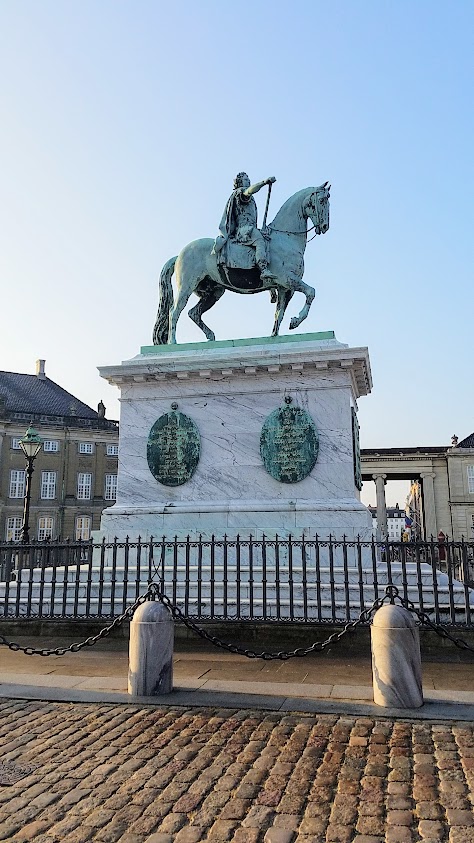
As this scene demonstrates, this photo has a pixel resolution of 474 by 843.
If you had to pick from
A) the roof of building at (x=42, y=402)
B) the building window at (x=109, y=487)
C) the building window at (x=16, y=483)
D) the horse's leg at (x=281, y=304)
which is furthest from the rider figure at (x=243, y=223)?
the building window at (x=109, y=487)

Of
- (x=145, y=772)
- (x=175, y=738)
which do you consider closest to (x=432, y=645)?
(x=175, y=738)

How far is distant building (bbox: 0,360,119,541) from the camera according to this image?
212 ft

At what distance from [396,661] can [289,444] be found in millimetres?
6700

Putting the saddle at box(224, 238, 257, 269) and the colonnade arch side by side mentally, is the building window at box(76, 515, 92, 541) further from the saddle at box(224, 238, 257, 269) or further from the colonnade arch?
the saddle at box(224, 238, 257, 269)

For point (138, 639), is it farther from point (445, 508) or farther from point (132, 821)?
point (445, 508)

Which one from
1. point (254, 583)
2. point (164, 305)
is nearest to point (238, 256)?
point (164, 305)

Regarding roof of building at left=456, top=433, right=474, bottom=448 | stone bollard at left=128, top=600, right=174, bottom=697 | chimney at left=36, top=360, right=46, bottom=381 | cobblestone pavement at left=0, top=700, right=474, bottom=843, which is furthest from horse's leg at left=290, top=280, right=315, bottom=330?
chimney at left=36, top=360, right=46, bottom=381

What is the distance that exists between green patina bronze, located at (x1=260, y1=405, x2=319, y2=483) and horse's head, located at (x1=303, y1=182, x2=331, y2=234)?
4.56 meters

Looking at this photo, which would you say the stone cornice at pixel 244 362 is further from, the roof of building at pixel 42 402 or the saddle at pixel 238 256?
the roof of building at pixel 42 402

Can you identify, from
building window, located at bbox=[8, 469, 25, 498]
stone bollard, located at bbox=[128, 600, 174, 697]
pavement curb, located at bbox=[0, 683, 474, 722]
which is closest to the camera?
pavement curb, located at bbox=[0, 683, 474, 722]

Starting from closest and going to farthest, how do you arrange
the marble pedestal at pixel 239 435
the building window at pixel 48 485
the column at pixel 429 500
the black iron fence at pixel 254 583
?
1. the black iron fence at pixel 254 583
2. the marble pedestal at pixel 239 435
3. the column at pixel 429 500
4. the building window at pixel 48 485

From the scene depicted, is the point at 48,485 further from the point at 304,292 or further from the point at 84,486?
the point at 304,292

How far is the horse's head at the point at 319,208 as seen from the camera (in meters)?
13.9

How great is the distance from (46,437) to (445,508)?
4211 cm
